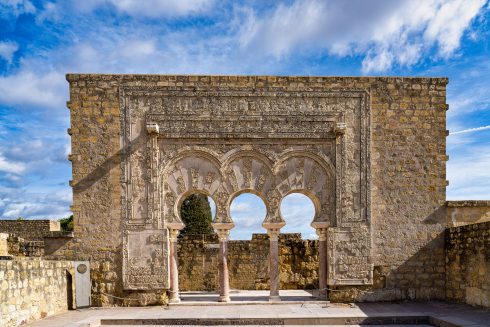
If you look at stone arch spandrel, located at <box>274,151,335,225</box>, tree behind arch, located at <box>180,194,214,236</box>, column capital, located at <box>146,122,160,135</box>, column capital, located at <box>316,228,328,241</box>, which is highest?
column capital, located at <box>146,122,160,135</box>

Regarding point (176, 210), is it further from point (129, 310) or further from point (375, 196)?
point (375, 196)

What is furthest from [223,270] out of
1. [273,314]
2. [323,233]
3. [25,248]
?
[25,248]

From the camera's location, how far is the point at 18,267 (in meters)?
7.96

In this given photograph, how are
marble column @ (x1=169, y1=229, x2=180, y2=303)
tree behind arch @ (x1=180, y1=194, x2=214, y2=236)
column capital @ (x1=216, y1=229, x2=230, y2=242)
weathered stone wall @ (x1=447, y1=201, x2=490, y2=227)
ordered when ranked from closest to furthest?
column capital @ (x1=216, y1=229, x2=230, y2=242), marble column @ (x1=169, y1=229, x2=180, y2=303), weathered stone wall @ (x1=447, y1=201, x2=490, y2=227), tree behind arch @ (x1=180, y1=194, x2=214, y2=236)

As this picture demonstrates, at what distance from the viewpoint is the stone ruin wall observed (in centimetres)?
1081

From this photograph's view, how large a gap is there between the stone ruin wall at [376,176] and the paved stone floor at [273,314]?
760 mm

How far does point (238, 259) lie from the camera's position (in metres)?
15.0

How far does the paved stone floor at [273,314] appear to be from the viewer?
868 centimetres

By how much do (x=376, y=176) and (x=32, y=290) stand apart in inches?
314

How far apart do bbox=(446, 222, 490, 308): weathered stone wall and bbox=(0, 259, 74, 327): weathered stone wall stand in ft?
29.2

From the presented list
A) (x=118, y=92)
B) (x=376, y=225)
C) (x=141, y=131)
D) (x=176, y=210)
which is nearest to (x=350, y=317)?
(x=376, y=225)

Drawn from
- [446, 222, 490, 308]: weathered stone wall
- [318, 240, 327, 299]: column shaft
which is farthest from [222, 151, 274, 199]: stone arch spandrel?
[446, 222, 490, 308]: weathered stone wall

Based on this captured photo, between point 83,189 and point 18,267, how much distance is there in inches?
123

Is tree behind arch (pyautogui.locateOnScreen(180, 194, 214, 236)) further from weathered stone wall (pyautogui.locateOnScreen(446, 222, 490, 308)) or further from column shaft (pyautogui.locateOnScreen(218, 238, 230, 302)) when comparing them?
weathered stone wall (pyautogui.locateOnScreen(446, 222, 490, 308))
